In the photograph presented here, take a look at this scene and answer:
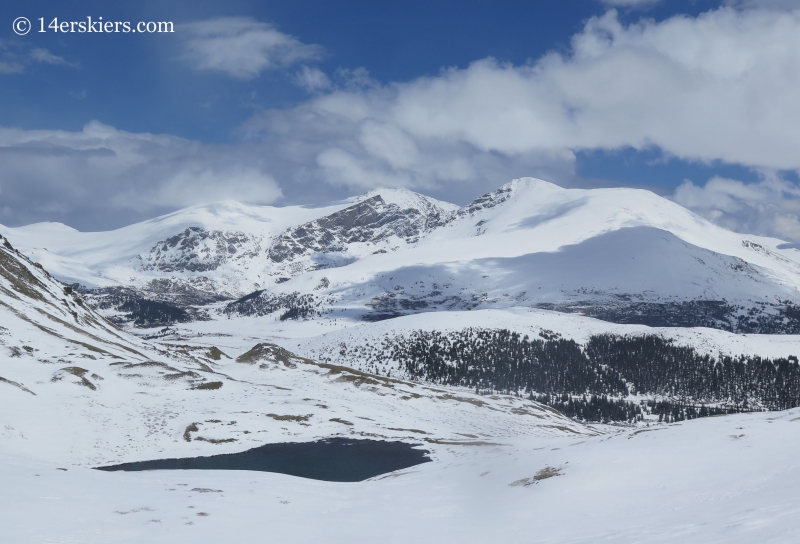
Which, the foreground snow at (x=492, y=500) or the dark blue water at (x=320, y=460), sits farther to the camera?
the dark blue water at (x=320, y=460)

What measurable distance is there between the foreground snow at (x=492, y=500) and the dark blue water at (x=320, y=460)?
81.0ft

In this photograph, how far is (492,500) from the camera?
3666 centimetres

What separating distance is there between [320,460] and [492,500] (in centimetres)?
4444

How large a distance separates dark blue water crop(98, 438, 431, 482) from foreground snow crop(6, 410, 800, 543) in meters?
24.7

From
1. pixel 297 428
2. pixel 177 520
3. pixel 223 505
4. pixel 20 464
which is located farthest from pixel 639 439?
pixel 297 428

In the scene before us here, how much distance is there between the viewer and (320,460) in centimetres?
7694

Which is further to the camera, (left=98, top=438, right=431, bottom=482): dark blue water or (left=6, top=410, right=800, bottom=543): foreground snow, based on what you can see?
(left=98, top=438, right=431, bottom=482): dark blue water

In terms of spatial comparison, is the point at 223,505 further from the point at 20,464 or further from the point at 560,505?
the point at 560,505

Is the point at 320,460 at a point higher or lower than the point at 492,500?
lower

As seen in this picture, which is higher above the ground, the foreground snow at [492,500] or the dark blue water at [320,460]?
the foreground snow at [492,500]

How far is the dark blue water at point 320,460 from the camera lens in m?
68.1

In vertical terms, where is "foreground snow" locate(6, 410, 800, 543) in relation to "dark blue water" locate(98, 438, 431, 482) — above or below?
above

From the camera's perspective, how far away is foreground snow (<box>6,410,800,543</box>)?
2455 cm

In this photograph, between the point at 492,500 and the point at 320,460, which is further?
the point at 320,460
